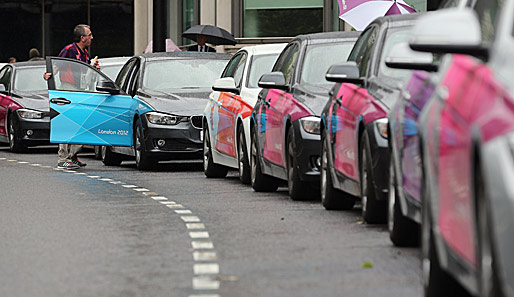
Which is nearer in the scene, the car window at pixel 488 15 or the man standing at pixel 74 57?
the car window at pixel 488 15

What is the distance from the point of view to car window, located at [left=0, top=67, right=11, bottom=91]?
26641mm

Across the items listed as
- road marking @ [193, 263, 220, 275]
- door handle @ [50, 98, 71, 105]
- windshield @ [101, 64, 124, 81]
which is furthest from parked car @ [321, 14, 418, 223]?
windshield @ [101, 64, 124, 81]

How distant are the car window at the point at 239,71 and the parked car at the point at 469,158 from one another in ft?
32.6

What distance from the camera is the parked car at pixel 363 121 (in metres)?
10.4

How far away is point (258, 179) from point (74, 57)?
620cm

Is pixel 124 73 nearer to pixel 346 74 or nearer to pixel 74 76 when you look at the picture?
pixel 74 76

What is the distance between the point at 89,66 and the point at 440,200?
14.2m

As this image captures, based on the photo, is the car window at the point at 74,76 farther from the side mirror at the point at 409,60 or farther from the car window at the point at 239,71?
the side mirror at the point at 409,60

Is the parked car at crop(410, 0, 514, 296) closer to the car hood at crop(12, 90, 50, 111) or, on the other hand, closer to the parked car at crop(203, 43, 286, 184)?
the parked car at crop(203, 43, 286, 184)

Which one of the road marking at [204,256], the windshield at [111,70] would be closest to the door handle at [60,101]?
the windshield at [111,70]

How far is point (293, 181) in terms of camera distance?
1357cm

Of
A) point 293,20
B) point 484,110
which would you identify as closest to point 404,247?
point 484,110

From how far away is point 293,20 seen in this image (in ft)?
105

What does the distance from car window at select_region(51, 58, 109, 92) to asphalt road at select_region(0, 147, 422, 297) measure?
13.1ft
